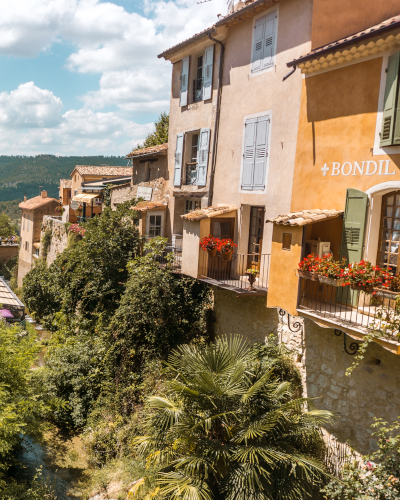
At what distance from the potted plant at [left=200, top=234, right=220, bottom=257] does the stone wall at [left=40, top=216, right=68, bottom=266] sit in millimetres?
13874

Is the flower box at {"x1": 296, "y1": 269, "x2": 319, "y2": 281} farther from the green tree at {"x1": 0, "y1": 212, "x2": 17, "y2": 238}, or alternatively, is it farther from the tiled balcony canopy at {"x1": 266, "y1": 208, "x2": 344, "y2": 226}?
the green tree at {"x1": 0, "y1": 212, "x2": 17, "y2": 238}

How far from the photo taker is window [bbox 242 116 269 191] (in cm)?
1148

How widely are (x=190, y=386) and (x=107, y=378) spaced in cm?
606

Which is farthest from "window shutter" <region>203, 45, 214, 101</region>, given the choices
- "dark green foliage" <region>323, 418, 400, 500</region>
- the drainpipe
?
"dark green foliage" <region>323, 418, 400, 500</region>

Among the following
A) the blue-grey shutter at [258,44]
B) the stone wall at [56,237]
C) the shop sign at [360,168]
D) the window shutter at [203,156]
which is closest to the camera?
the shop sign at [360,168]

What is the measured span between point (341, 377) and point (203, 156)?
27.6 ft

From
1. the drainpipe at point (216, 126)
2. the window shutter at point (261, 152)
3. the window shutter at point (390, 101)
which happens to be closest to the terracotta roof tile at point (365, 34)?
the window shutter at point (390, 101)

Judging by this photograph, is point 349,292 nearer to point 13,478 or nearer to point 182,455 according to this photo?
point 182,455

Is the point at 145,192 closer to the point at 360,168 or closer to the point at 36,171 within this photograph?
the point at 360,168

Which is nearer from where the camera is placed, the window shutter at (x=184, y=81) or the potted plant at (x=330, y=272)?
the potted plant at (x=330, y=272)

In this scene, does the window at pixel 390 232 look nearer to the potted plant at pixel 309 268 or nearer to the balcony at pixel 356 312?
the balcony at pixel 356 312

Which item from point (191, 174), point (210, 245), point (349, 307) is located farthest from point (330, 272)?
point (191, 174)

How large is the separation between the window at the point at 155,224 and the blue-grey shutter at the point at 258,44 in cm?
670

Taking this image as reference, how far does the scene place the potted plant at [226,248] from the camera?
38.2 feet
